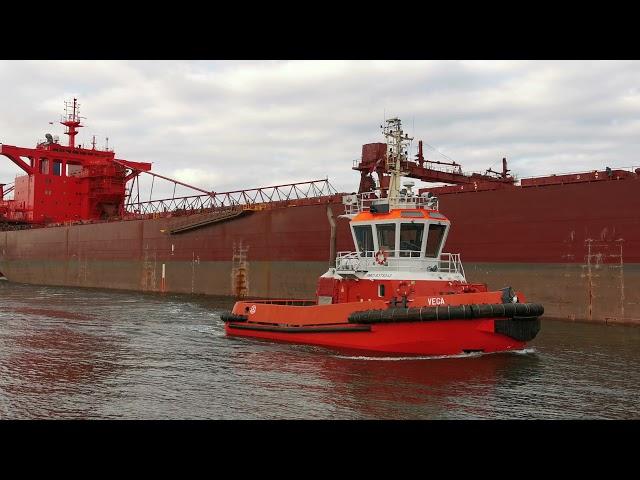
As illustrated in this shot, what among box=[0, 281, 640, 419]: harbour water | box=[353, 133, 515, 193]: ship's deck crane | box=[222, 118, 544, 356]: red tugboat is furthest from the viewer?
box=[353, 133, 515, 193]: ship's deck crane

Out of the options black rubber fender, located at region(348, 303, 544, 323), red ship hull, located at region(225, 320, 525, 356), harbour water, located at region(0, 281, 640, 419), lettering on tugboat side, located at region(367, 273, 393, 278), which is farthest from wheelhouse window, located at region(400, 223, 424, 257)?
harbour water, located at region(0, 281, 640, 419)

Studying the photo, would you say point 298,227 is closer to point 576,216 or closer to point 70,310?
point 70,310

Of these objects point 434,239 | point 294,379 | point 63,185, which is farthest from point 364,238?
point 63,185

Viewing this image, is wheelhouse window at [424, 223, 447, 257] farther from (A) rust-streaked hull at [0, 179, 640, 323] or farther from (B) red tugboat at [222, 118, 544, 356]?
(A) rust-streaked hull at [0, 179, 640, 323]

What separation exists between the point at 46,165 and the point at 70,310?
25.5 m

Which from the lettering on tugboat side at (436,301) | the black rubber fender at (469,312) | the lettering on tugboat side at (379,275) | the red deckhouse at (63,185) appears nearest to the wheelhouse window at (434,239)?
the lettering on tugboat side at (379,275)

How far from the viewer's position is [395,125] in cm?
1352

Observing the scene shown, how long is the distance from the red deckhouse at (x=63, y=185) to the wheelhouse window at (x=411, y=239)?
1346 inches

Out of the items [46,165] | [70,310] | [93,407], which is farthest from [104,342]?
[46,165]

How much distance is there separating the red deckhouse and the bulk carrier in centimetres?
8

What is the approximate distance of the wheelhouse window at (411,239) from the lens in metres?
12.1

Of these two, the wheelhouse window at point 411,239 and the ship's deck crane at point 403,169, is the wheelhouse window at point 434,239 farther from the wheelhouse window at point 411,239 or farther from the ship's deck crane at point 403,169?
the ship's deck crane at point 403,169

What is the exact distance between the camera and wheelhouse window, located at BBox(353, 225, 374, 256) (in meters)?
12.6
